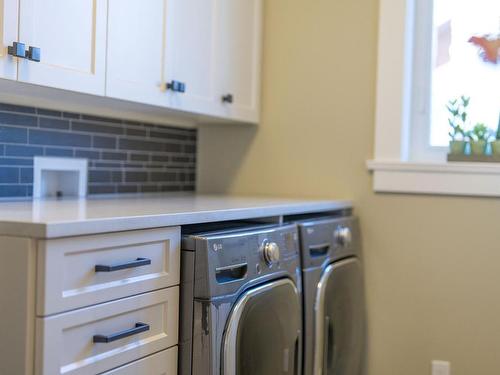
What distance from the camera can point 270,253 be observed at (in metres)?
1.72

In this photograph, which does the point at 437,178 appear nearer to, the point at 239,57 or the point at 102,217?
the point at 239,57

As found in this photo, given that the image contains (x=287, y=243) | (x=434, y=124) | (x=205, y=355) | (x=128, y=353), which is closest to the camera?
(x=128, y=353)

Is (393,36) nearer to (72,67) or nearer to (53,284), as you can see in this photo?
(72,67)

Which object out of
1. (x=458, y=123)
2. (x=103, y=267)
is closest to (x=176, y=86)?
(x=103, y=267)

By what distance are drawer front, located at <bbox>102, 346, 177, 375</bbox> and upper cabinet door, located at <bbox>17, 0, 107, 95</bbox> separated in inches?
28.8

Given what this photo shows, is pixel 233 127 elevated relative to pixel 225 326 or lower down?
elevated

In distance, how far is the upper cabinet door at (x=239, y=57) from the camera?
2.35 metres

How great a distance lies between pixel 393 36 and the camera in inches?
93.5

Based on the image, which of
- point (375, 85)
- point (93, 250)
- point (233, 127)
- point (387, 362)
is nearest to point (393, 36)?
point (375, 85)

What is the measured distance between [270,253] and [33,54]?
0.80 m

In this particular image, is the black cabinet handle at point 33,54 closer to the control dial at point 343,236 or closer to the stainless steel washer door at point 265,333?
the stainless steel washer door at point 265,333

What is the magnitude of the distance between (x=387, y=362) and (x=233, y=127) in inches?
45.3

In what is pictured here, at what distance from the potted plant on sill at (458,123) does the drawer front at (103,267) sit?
128 cm

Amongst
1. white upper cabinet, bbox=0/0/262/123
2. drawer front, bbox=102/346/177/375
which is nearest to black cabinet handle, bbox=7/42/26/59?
white upper cabinet, bbox=0/0/262/123
